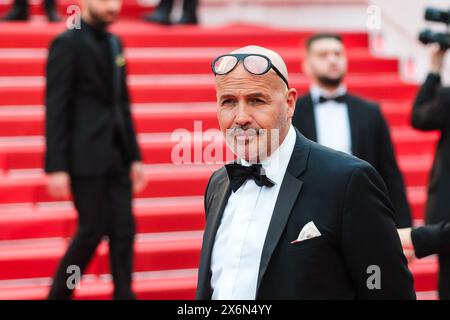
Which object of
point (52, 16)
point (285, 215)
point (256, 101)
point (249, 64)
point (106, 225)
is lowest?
point (106, 225)

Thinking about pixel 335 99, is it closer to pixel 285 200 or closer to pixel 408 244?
pixel 408 244

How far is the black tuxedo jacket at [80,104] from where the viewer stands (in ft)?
18.0

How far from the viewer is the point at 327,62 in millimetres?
6355

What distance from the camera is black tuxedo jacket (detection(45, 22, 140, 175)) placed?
548cm

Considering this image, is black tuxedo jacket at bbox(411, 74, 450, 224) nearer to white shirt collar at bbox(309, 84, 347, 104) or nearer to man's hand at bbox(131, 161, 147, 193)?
white shirt collar at bbox(309, 84, 347, 104)

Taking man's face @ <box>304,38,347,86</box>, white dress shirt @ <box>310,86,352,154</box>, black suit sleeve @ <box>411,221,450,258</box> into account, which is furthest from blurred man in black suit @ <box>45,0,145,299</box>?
black suit sleeve @ <box>411,221,450,258</box>

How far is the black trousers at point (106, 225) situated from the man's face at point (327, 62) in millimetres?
1593

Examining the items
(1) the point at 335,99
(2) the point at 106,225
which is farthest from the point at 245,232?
(1) the point at 335,99

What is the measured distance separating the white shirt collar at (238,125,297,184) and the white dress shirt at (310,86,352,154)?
2.96 metres

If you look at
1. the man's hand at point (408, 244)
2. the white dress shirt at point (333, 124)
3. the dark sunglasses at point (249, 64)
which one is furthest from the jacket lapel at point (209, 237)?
the white dress shirt at point (333, 124)

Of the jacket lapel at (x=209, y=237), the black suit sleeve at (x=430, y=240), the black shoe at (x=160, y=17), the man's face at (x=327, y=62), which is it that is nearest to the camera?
the jacket lapel at (x=209, y=237)

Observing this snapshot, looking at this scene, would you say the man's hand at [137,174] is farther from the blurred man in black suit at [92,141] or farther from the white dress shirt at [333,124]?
the white dress shirt at [333,124]

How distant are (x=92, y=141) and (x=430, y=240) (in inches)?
90.5

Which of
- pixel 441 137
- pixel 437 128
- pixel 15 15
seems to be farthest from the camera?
pixel 15 15
